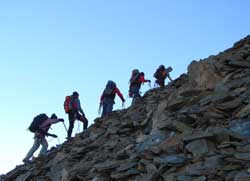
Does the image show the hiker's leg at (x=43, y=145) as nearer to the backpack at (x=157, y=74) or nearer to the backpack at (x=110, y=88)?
the backpack at (x=110, y=88)

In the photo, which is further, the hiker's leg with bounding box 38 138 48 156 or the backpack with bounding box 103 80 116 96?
the backpack with bounding box 103 80 116 96

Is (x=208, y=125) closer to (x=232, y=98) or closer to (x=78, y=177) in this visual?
(x=232, y=98)

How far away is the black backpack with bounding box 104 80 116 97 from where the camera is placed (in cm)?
2445

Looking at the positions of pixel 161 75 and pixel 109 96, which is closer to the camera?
pixel 109 96

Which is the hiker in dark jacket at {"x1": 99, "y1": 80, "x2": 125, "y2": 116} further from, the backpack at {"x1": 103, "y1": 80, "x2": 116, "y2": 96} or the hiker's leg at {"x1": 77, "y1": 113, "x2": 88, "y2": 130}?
the hiker's leg at {"x1": 77, "y1": 113, "x2": 88, "y2": 130}

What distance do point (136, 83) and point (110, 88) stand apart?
1.74 m

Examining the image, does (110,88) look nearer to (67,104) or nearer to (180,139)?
(67,104)

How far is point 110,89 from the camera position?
24562 millimetres

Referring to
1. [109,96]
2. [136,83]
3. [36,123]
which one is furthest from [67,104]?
[136,83]

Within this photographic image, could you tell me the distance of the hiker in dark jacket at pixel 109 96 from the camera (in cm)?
2452

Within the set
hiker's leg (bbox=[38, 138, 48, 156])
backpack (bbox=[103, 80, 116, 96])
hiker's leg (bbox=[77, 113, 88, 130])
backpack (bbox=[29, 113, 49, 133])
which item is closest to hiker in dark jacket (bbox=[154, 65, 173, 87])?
backpack (bbox=[103, 80, 116, 96])

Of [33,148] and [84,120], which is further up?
[84,120]

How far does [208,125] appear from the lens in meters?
13.9

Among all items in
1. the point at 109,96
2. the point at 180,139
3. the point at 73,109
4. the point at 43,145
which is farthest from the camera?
the point at 109,96
